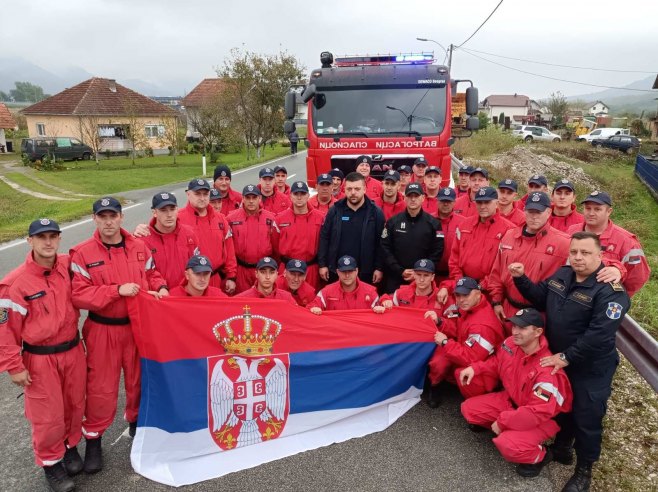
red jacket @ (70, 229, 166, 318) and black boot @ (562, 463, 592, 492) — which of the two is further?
red jacket @ (70, 229, 166, 318)

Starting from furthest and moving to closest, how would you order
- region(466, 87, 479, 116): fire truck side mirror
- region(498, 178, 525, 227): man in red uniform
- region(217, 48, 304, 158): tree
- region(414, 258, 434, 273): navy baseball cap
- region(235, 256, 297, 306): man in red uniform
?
region(217, 48, 304, 158): tree → region(466, 87, 479, 116): fire truck side mirror → region(498, 178, 525, 227): man in red uniform → region(414, 258, 434, 273): navy baseball cap → region(235, 256, 297, 306): man in red uniform

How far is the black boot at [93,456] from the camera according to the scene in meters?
4.00

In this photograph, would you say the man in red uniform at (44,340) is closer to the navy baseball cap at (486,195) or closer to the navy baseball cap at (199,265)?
the navy baseball cap at (199,265)

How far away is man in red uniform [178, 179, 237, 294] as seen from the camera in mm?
5637

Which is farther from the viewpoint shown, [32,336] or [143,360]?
[143,360]

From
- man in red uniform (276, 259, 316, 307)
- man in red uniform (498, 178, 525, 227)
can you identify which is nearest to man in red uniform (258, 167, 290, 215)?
man in red uniform (276, 259, 316, 307)

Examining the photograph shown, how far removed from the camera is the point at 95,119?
35.5 meters

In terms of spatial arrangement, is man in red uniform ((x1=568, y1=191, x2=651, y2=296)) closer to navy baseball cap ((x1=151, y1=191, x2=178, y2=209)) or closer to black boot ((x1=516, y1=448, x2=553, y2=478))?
black boot ((x1=516, y1=448, x2=553, y2=478))

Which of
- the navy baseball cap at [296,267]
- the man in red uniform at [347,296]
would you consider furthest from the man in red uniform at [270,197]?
the man in red uniform at [347,296]

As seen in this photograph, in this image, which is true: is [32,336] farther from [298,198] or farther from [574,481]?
[574,481]

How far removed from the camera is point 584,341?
3.80 meters

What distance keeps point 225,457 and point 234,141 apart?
33744 mm

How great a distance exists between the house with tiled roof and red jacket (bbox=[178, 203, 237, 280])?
113 ft

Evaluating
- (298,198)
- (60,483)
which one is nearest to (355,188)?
(298,198)
